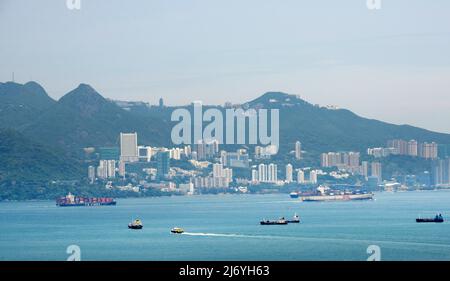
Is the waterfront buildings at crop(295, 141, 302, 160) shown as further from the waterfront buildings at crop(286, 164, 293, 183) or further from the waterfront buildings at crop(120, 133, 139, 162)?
the waterfront buildings at crop(120, 133, 139, 162)

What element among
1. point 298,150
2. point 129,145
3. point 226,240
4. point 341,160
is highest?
point 129,145

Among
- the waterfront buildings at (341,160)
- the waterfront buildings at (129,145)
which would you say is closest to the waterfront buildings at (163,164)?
the waterfront buildings at (129,145)

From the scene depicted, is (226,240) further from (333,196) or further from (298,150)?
(298,150)

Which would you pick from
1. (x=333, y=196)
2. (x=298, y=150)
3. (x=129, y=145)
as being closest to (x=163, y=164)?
(x=129, y=145)

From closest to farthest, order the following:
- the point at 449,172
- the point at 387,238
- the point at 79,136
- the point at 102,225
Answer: the point at 387,238, the point at 102,225, the point at 449,172, the point at 79,136

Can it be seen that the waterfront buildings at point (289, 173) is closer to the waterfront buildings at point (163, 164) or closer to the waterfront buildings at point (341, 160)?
the waterfront buildings at point (341, 160)

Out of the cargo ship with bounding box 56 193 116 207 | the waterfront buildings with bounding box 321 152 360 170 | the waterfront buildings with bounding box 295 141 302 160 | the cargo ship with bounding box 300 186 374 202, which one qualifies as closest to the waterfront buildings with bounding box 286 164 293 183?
the waterfront buildings with bounding box 295 141 302 160

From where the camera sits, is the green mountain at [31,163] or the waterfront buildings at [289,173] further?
the green mountain at [31,163]
